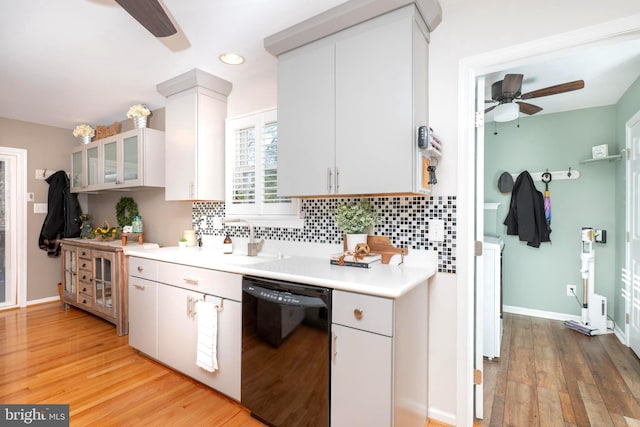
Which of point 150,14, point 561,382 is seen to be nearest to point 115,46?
point 150,14

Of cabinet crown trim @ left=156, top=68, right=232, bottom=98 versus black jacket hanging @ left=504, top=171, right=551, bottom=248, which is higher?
cabinet crown trim @ left=156, top=68, right=232, bottom=98

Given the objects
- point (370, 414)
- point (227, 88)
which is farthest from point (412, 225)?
point (227, 88)

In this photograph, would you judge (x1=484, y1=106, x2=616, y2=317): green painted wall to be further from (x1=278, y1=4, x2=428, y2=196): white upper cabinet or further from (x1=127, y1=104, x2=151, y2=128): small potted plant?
(x1=127, y1=104, x2=151, y2=128): small potted plant

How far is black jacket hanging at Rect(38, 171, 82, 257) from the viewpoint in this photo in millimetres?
4121

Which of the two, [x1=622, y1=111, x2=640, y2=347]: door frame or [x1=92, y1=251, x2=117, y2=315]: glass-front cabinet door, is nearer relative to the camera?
[x1=622, y1=111, x2=640, y2=347]: door frame

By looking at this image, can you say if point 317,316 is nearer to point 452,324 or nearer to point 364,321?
point 364,321

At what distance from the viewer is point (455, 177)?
1.80m

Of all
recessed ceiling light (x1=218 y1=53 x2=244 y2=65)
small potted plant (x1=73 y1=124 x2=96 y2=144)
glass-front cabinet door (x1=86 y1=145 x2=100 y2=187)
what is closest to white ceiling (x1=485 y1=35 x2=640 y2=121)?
recessed ceiling light (x1=218 y1=53 x2=244 y2=65)

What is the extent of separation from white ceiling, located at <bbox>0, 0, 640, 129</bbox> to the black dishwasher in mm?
1561

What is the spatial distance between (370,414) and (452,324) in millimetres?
723

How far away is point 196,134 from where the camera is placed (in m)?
2.75

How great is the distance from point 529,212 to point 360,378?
318 centimetres

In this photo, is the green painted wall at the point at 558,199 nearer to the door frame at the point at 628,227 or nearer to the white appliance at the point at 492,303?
the door frame at the point at 628,227

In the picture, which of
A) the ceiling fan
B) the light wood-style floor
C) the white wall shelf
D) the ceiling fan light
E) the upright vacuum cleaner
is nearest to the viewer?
the light wood-style floor
